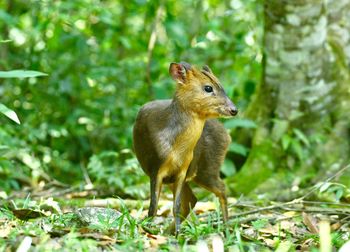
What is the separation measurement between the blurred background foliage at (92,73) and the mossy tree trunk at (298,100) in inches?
11.7

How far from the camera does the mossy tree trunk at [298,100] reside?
778 cm

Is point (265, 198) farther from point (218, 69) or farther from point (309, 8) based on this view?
point (218, 69)

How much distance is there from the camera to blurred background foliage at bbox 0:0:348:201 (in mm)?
8555

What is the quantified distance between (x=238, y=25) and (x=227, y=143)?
14.3 feet

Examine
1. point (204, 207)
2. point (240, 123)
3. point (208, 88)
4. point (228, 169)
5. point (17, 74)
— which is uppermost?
point (240, 123)

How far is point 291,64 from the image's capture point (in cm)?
787

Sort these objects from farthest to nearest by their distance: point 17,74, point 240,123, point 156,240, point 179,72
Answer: point 240,123
point 179,72
point 17,74
point 156,240

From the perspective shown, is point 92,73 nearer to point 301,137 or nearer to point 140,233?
point 301,137

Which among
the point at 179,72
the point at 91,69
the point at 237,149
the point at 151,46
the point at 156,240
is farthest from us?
the point at 91,69

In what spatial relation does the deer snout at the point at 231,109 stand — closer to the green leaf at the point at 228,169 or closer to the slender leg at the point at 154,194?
the slender leg at the point at 154,194

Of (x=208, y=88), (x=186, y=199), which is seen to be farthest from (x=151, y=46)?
(x=208, y=88)

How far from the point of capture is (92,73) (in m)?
9.10

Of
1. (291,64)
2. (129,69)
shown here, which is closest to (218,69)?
(129,69)

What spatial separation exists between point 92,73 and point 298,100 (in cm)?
269
